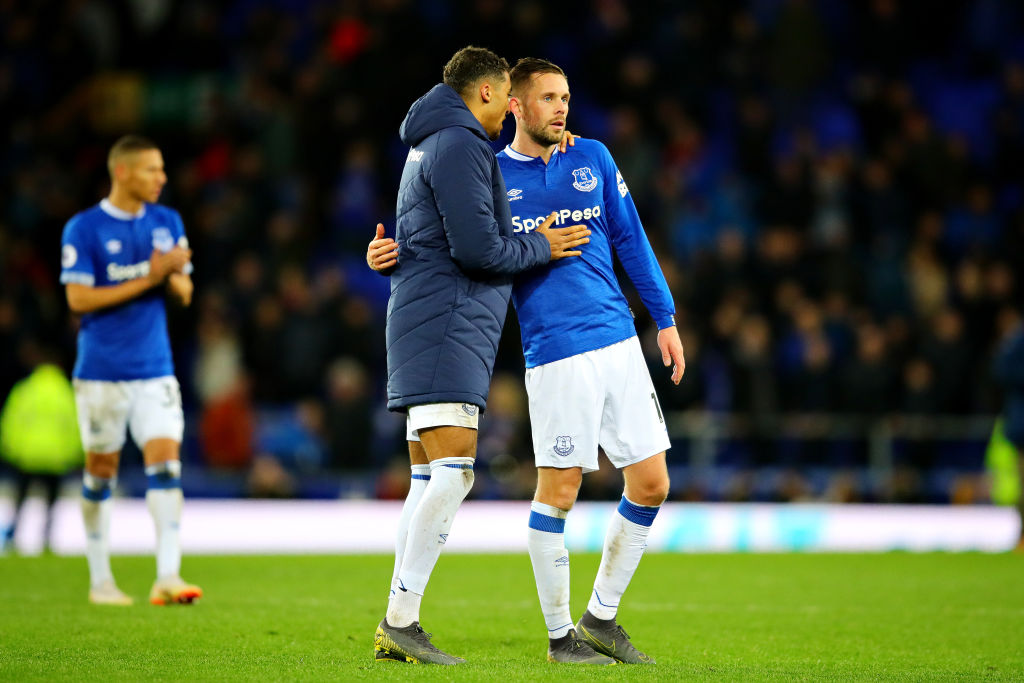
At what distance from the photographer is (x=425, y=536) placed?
530cm

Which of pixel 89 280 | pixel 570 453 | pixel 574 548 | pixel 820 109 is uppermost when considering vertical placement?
pixel 820 109

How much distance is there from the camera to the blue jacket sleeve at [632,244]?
19.1 feet

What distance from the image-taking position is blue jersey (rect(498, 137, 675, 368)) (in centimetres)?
568

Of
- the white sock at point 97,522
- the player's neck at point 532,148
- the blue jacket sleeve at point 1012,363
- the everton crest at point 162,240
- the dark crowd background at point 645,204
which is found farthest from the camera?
the dark crowd background at point 645,204

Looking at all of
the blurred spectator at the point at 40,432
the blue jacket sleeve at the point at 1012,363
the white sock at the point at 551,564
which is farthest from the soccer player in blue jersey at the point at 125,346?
the blue jacket sleeve at the point at 1012,363

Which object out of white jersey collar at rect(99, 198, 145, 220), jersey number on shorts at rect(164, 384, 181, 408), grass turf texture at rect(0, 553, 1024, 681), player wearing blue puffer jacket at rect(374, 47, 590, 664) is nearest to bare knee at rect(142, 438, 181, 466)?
jersey number on shorts at rect(164, 384, 181, 408)

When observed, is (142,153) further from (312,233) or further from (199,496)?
(312,233)

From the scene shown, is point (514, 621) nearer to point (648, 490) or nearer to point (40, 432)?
point (648, 490)

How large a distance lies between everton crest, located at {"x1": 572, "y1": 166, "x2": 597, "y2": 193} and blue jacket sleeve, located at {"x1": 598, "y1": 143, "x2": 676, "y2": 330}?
9cm

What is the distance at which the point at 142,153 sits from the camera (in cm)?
792

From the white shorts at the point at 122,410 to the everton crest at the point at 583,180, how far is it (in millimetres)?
3175

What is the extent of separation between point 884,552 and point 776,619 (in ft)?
18.2

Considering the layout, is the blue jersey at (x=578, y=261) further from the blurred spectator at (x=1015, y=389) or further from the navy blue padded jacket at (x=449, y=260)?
the blurred spectator at (x=1015, y=389)

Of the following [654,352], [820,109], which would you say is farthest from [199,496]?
[820,109]
